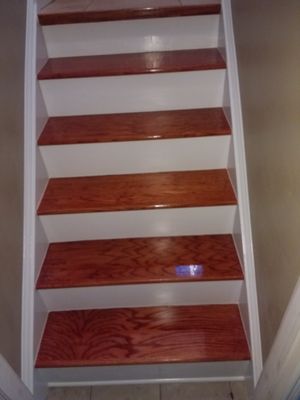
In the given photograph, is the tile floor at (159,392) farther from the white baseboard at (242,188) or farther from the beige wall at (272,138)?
the beige wall at (272,138)

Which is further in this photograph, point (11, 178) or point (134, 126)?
point (134, 126)

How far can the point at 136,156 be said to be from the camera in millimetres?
1337

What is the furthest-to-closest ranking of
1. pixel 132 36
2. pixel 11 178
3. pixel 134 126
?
pixel 132 36 < pixel 134 126 < pixel 11 178

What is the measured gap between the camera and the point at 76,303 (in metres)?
1.29

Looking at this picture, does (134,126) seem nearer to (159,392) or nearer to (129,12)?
(129,12)

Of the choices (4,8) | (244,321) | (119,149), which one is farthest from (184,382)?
(4,8)

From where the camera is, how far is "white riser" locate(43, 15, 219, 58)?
4.65ft

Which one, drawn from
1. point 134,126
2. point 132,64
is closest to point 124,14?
point 132,64

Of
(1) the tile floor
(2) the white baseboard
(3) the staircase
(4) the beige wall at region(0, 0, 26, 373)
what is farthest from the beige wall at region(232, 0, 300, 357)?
(4) the beige wall at region(0, 0, 26, 373)

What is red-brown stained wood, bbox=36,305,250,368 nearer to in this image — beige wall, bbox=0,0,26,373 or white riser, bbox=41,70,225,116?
beige wall, bbox=0,0,26,373

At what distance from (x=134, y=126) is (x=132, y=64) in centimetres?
26

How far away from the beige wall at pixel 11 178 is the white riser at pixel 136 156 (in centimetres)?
19

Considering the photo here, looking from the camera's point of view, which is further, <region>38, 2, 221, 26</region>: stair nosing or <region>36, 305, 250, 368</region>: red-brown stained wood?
<region>38, 2, 221, 26</region>: stair nosing

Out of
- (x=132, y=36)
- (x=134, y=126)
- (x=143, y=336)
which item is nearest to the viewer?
(x=143, y=336)
